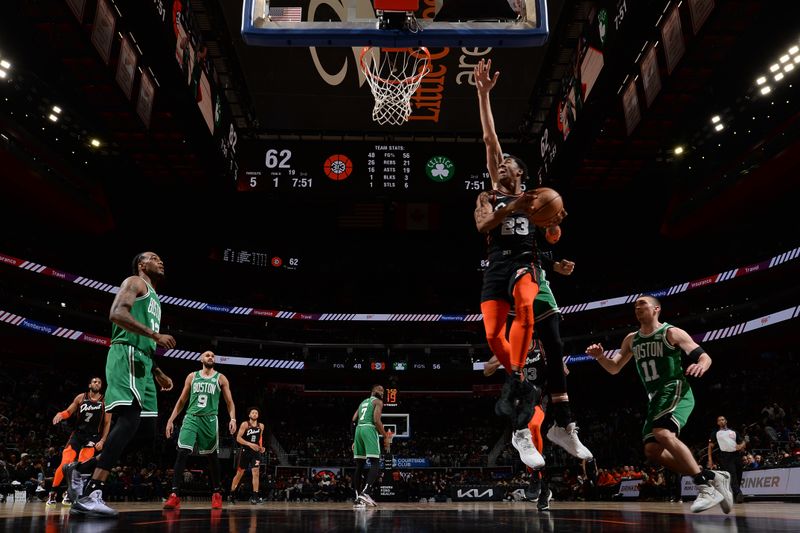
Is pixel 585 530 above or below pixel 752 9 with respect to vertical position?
below

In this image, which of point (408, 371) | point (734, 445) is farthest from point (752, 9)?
point (408, 371)

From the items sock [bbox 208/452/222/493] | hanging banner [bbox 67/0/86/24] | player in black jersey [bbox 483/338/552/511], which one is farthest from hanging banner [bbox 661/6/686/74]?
sock [bbox 208/452/222/493]

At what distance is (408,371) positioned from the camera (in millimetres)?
33219

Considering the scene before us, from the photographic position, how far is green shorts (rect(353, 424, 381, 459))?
1060 centimetres

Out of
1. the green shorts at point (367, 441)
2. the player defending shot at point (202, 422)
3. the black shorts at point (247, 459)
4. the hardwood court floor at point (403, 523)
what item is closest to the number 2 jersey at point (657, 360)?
the hardwood court floor at point (403, 523)

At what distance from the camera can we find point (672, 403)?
584cm

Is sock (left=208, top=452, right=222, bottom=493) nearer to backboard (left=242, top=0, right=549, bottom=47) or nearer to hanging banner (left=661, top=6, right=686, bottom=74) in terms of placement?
backboard (left=242, top=0, right=549, bottom=47)

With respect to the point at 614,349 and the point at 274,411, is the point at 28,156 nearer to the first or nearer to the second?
the point at 274,411

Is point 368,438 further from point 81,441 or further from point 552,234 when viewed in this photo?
point 552,234

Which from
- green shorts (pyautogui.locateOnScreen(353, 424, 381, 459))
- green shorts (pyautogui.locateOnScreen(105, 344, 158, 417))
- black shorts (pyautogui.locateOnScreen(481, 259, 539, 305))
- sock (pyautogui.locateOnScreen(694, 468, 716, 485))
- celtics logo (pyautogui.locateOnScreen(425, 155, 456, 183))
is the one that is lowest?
sock (pyautogui.locateOnScreen(694, 468, 716, 485))

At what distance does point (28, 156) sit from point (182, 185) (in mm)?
5779

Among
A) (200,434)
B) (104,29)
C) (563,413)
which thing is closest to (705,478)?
(563,413)

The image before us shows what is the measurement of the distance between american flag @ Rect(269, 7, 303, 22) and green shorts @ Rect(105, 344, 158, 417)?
135 inches

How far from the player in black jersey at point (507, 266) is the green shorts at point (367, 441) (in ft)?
19.8
